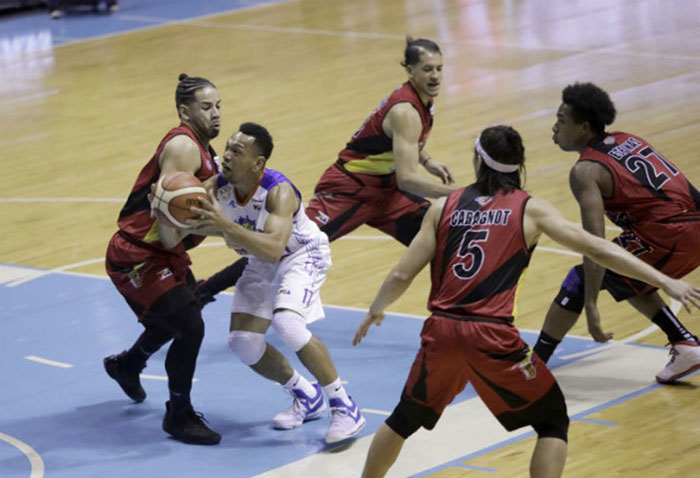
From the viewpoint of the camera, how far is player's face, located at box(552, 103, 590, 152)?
7.31m

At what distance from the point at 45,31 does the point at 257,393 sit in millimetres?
16053

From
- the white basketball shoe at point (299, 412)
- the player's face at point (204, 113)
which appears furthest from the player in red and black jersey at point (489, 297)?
the player's face at point (204, 113)

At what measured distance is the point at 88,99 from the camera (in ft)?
56.1

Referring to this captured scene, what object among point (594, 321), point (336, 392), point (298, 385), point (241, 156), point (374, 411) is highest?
point (241, 156)

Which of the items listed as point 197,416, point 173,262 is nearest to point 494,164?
point 173,262

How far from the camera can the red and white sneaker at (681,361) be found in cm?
728

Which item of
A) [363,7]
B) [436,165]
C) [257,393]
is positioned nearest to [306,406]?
[257,393]

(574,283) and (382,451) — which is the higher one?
(382,451)

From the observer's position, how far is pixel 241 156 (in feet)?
22.5

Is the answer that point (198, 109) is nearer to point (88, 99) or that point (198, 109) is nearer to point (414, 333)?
point (414, 333)

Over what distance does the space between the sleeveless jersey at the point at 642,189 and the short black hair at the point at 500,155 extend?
1.65m

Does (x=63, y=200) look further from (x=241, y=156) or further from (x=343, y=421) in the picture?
(x=343, y=421)

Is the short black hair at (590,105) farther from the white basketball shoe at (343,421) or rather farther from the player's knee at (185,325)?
the player's knee at (185,325)

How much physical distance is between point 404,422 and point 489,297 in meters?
0.66
